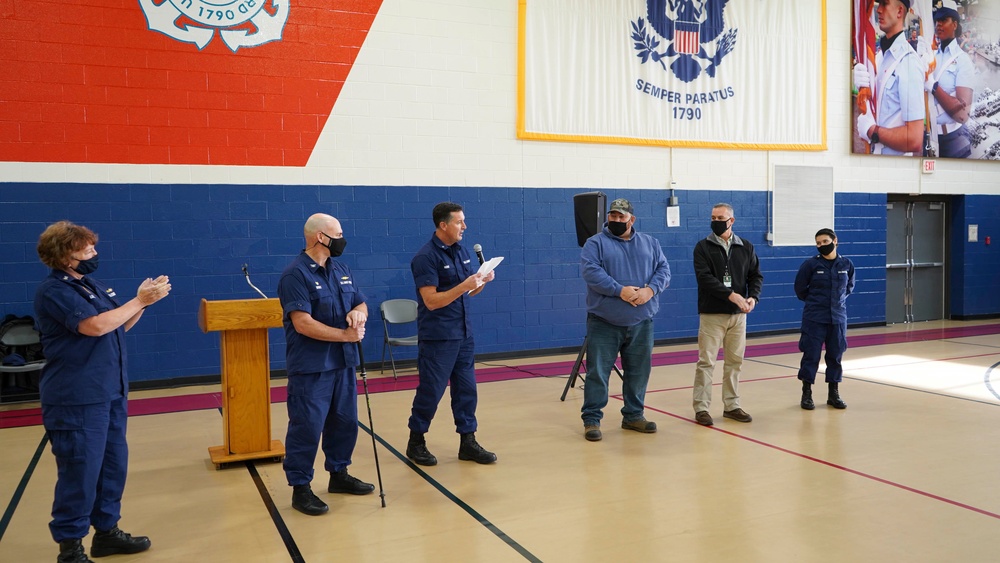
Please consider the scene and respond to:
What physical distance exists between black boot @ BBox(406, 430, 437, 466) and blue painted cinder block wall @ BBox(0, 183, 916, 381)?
357 centimetres

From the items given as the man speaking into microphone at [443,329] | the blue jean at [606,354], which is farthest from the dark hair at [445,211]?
the blue jean at [606,354]

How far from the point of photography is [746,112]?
33.7ft

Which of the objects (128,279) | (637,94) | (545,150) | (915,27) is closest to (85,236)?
(128,279)

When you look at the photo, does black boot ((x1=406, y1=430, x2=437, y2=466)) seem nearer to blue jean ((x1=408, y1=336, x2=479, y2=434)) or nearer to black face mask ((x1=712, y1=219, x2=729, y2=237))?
blue jean ((x1=408, y1=336, x2=479, y2=434))

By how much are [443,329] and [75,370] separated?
2004 mm

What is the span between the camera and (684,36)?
32.4ft

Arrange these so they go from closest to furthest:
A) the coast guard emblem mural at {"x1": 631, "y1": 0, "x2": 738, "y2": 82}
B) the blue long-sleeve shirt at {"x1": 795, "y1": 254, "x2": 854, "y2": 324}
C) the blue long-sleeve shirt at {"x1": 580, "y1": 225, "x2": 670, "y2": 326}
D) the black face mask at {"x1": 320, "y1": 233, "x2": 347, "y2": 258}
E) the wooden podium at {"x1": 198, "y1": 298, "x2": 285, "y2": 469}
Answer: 1. the black face mask at {"x1": 320, "y1": 233, "x2": 347, "y2": 258}
2. the wooden podium at {"x1": 198, "y1": 298, "x2": 285, "y2": 469}
3. the blue long-sleeve shirt at {"x1": 580, "y1": 225, "x2": 670, "y2": 326}
4. the blue long-sleeve shirt at {"x1": 795, "y1": 254, "x2": 854, "y2": 324}
5. the coast guard emblem mural at {"x1": 631, "y1": 0, "x2": 738, "y2": 82}

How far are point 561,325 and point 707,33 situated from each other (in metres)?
4.31

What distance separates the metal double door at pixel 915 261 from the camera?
11789 millimetres

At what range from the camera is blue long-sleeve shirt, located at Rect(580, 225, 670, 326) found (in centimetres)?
527

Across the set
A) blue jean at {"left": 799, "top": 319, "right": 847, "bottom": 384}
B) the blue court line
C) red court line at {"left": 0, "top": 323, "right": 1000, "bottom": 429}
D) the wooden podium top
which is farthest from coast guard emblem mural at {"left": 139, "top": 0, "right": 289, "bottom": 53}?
blue jean at {"left": 799, "top": 319, "right": 847, "bottom": 384}

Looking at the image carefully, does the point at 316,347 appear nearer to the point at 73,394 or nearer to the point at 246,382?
the point at 73,394

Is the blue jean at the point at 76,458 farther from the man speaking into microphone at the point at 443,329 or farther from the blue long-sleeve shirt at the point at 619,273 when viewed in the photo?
the blue long-sleeve shirt at the point at 619,273

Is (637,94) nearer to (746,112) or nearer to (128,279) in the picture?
(746,112)
